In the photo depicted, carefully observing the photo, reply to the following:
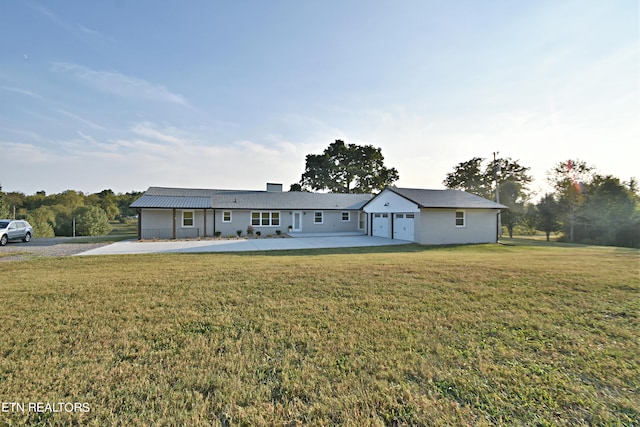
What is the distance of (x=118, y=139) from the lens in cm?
1762

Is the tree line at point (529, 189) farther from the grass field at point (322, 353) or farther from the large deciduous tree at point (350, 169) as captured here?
the grass field at point (322, 353)

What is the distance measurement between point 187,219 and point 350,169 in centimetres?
2690

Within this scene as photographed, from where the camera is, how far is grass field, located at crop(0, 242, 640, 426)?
2289 millimetres

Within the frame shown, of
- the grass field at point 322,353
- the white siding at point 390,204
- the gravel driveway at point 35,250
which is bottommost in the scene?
the grass field at point 322,353

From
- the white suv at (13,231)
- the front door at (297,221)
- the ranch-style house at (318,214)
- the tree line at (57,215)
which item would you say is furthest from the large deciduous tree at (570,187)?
the tree line at (57,215)

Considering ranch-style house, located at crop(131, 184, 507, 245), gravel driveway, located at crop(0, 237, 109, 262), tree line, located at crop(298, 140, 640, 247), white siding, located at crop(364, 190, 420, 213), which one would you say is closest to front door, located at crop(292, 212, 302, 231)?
ranch-style house, located at crop(131, 184, 507, 245)

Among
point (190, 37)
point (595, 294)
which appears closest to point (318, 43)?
point (190, 37)

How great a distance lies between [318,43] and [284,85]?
9.51 ft

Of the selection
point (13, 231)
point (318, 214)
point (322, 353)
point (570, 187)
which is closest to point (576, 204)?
point (570, 187)

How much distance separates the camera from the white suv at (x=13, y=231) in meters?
15.1

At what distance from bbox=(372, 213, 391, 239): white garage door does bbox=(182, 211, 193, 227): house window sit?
48.7ft

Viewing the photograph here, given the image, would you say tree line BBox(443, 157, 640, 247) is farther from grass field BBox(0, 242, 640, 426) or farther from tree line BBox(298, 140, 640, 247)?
grass field BBox(0, 242, 640, 426)

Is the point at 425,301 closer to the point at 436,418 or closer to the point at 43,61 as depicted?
the point at 436,418

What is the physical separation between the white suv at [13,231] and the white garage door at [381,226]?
Result: 2361 centimetres
